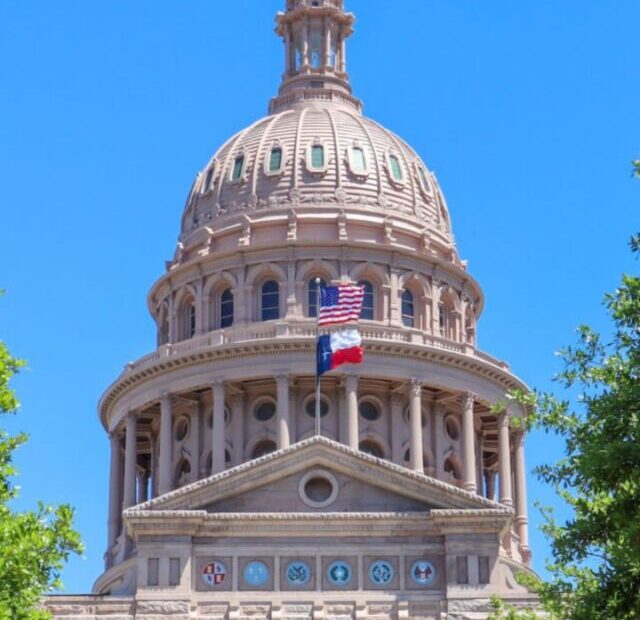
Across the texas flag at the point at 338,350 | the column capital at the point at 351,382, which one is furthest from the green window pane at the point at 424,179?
the texas flag at the point at 338,350

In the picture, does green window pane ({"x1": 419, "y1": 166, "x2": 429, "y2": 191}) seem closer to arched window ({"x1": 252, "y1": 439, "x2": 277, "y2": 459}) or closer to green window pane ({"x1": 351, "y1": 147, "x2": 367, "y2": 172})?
green window pane ({"x1": 351, "y1": 147, "x2": 367, "y2": 172})

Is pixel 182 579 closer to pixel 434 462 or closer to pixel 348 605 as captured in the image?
pixel 348 605

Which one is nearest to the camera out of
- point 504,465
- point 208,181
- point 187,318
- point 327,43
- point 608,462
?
point 608,462

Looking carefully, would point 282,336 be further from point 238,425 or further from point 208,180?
point 208,180

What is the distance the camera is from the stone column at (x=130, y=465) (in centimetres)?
9481

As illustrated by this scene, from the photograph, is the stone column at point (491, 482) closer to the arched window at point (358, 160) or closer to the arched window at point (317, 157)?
the arched window at point (358, 160)

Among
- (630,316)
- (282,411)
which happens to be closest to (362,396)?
(282,411)

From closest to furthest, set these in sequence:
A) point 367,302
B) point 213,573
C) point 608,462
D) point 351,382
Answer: point 608,462 → point 213,573 → point 351,382 → point 367,302

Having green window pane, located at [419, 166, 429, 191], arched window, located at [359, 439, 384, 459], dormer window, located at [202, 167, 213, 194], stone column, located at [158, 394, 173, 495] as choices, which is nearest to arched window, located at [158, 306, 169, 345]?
dormer window, located at [202, 167, 213, 194]

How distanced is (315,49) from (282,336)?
73.9ft

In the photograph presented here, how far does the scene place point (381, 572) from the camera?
224 feet

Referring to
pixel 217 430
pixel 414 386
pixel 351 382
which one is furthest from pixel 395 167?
pixel 217 430

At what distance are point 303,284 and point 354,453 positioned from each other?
27074 mm

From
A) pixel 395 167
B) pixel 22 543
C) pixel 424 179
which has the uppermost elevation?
pixel 424 179
